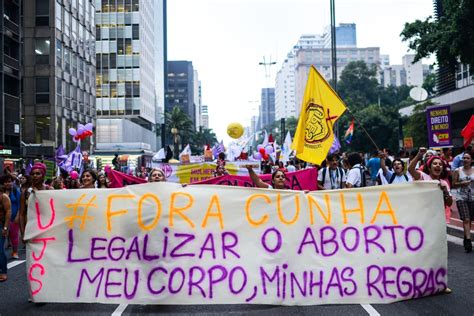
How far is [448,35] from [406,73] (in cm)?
18505

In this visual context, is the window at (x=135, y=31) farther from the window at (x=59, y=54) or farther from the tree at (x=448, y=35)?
the tree at (x=448, y=35)

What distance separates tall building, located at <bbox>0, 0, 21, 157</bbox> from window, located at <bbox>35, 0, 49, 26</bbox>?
7.83 meters

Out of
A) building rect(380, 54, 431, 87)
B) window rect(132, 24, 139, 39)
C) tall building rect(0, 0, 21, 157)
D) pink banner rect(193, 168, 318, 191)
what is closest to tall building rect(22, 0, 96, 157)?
tall building rect(0, 0, 21, 157)

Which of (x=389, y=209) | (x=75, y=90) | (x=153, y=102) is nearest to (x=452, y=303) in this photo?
(x=389, y=209)

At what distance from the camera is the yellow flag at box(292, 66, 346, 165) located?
8578mm

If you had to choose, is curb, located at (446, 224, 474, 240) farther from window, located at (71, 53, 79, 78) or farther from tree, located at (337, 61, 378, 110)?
tree, located at (337, 61, 378, 110)

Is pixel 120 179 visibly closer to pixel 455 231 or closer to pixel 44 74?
pixel 455 231

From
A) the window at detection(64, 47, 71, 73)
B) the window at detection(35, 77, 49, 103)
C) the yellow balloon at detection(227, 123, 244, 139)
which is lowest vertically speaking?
the yellow balloon at detection(227, 123, 244, 139)

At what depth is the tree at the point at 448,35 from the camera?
1648 centimetres

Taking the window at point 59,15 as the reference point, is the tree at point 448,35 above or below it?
below

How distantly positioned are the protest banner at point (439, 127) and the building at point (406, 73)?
161m

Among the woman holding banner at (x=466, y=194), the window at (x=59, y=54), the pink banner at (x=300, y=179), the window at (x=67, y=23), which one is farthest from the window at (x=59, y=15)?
the woman holding banner at (x=466, y=194)

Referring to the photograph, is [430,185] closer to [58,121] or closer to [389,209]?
[389,209]

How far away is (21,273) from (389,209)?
542 cm
